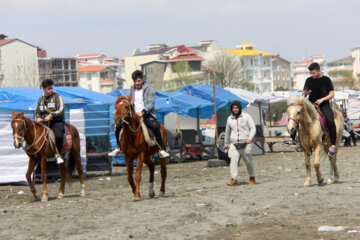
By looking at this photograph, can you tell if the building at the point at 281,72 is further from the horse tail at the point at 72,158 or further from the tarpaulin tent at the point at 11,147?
the horse tail at the point at 72,158

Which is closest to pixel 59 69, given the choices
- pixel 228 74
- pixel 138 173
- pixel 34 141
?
pixel 228 74

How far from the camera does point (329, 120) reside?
13.5 m

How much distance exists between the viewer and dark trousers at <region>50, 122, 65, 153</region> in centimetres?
1397

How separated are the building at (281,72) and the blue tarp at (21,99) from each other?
15319 cm

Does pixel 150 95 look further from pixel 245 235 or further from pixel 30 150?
pixel 245 235

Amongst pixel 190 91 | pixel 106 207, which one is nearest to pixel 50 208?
pixel 106 207

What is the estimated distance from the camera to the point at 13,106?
18438mm

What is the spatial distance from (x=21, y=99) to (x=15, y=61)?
341 ft

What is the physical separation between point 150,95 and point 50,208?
8.89ft

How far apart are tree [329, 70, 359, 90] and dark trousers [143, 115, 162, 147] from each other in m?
131

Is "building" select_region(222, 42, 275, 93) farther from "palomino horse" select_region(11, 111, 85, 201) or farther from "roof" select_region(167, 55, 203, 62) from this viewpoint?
"palomino horse" select_region(11, 111, 85, 201)

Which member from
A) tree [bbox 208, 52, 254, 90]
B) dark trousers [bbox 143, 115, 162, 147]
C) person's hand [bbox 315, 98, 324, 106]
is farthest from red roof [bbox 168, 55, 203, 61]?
dark trousers [bbox 143, 115, 162, 147]

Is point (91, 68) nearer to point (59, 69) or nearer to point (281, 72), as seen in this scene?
point (59, 69)

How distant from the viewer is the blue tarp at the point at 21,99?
60.5 feet
